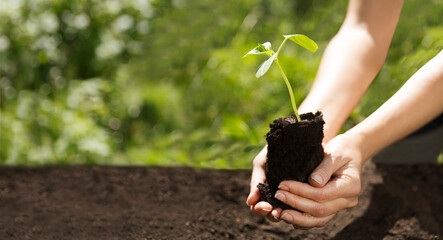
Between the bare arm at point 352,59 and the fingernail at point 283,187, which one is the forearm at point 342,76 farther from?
the fingernail at point 283,187

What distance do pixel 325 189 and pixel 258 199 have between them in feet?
Answer: 0.69

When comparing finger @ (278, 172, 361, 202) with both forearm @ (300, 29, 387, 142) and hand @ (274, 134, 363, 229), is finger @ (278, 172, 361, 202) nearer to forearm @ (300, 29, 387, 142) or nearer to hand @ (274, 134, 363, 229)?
hand @ (274, 134, 363, 229)

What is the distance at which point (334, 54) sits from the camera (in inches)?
67.7

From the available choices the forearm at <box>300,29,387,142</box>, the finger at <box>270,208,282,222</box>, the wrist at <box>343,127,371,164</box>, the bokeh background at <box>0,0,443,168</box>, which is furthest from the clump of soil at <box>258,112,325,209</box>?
the bokeh background at <box>0,0,443,168</box>

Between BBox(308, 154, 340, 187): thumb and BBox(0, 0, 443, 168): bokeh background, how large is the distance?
41.2 inches

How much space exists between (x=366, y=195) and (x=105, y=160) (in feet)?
4.83

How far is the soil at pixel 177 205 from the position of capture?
161 cm

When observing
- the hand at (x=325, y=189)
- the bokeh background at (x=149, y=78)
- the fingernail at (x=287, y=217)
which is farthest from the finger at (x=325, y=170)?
the bokeh background at (x=149, y=78)

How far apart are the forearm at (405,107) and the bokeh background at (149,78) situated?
2.79 feet

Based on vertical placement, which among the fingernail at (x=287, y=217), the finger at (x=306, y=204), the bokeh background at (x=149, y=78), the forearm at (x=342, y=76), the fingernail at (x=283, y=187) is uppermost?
the bokeh background at (x=149, y=78)

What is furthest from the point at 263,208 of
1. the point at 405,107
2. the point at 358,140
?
the point at 405,107

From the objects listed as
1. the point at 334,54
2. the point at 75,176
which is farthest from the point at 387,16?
the point at 75,176

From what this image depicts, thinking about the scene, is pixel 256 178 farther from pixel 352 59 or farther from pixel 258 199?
pixel 352 59

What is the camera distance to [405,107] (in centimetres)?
146
